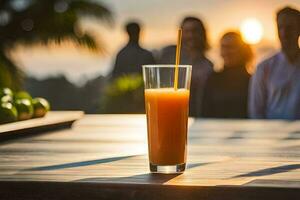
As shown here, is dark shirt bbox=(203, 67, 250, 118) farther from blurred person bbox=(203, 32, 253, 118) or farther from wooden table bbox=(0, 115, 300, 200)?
wooden table bbox=(0, 115, 300, 200)

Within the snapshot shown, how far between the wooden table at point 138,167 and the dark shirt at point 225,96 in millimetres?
1568

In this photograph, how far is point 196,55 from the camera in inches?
137

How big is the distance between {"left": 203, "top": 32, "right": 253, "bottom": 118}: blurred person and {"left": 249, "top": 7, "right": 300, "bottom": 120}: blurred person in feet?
1.29

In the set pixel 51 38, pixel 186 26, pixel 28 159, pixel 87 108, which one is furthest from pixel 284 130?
pixel 51 38

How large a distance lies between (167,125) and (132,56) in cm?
330

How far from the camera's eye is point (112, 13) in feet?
25.7

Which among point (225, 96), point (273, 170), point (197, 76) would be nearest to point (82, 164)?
point (273, 170)

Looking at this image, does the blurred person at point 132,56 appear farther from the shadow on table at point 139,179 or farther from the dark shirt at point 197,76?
the shadow on table at point 139,179

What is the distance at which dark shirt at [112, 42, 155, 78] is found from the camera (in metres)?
4.29

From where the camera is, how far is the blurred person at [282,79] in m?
2.76

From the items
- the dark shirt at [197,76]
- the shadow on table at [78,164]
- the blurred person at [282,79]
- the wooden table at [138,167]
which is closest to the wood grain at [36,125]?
the wooden table at [138,167]

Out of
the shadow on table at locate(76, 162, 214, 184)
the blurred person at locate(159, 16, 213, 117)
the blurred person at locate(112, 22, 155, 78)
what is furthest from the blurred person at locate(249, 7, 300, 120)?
the shadow on table at locate(76, 162, 214, 184)

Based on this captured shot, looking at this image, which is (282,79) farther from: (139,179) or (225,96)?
(139,179)

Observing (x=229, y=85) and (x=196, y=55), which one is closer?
(x=229, y=85)
